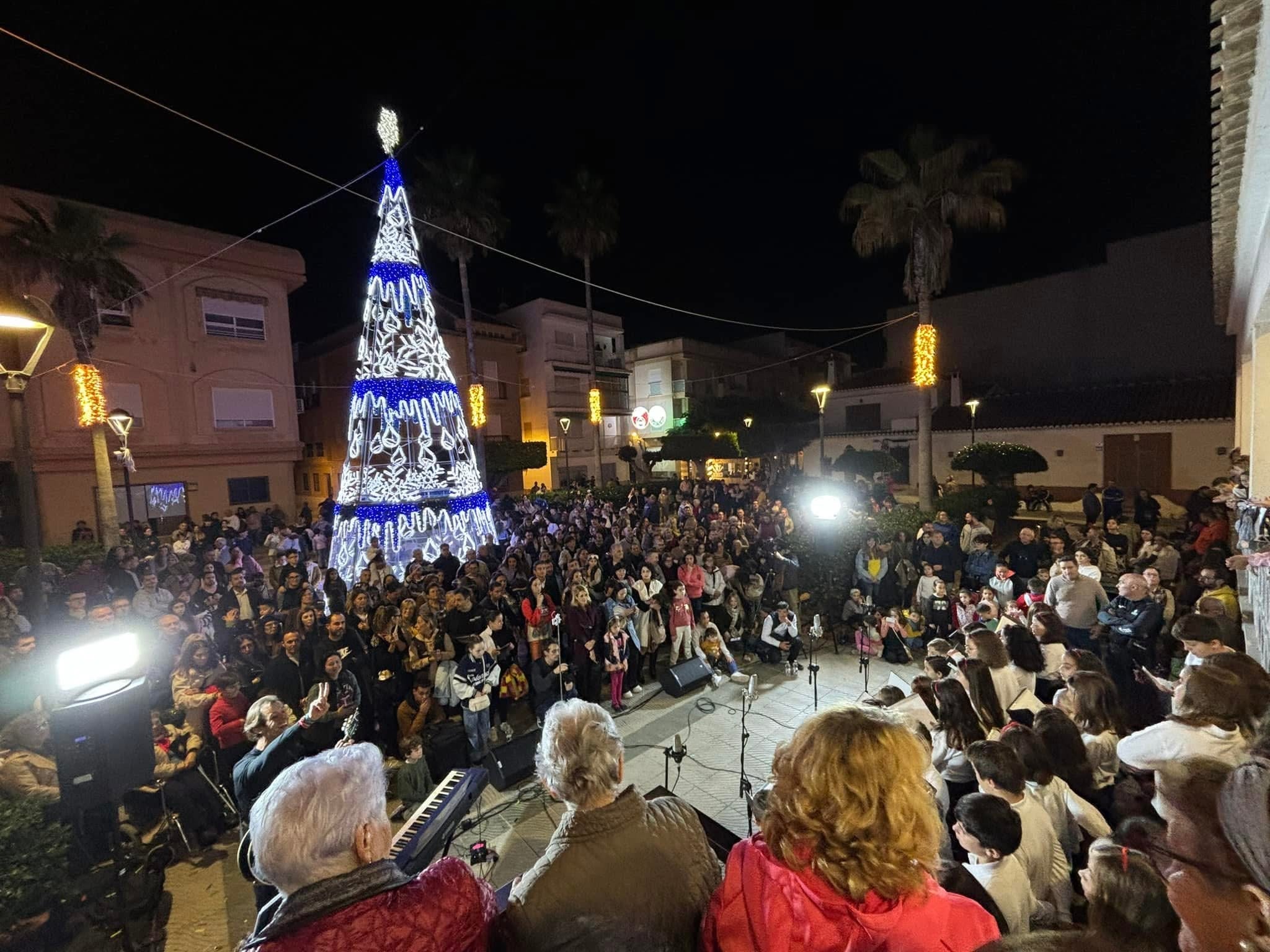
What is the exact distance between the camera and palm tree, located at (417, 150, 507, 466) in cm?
2159

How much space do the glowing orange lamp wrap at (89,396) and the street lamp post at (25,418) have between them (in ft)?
38.2

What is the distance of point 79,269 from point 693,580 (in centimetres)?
1638

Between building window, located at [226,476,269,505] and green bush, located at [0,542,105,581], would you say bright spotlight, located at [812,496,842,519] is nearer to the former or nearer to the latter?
green bush, located at [0,542,105,581]

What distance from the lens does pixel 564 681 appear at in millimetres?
7207

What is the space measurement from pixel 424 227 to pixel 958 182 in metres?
18.8

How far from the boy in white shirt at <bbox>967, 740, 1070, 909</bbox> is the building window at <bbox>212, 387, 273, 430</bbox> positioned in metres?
24.2

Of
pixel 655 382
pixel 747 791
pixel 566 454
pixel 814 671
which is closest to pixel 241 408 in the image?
pixel 566 454

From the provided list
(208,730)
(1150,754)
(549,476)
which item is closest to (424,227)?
(549,476)

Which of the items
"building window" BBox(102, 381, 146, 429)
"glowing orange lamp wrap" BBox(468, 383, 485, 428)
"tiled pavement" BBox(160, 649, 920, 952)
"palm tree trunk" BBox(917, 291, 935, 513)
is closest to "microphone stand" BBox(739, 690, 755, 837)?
"tiled pavement" BBox(160, 649, 920, 952)

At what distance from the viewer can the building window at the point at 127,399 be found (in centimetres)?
1748

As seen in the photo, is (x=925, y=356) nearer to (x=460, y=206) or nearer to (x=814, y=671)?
(x=814, y=671)

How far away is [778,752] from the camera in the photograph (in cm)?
169

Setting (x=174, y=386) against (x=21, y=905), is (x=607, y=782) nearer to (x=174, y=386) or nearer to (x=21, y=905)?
(x=21, y=905)

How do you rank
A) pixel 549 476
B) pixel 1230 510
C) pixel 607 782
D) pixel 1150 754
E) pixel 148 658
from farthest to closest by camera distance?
pixel 549 476 < pixel 1230 510 < pixel 148 658 < pixel 1150 754 < pixel 607 782
